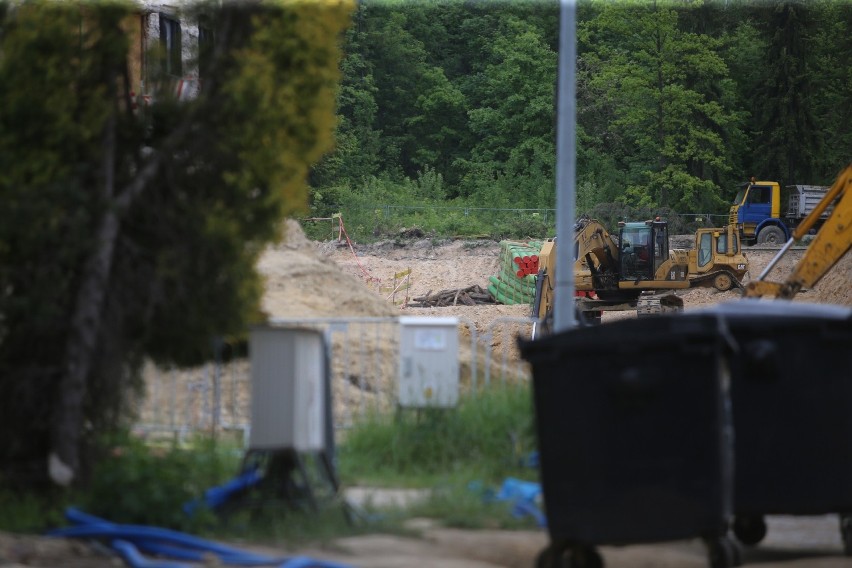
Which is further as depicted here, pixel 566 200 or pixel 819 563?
pixel 566 200

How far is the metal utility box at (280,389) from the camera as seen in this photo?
7977 millimetres

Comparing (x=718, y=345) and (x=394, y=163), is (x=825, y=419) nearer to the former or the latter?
(x=718, y=345)

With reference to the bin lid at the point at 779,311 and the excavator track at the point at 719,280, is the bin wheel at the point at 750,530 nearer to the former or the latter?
the bin lid at the point at 779,311

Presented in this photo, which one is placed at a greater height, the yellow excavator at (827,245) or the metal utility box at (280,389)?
the yellow excavator at (827,245)

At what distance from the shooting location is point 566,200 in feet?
32.7

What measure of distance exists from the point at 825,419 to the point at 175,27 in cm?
1535

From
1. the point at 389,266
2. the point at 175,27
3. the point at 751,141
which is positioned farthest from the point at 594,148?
the point at 175,27

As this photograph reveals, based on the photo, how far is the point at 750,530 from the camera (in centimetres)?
880

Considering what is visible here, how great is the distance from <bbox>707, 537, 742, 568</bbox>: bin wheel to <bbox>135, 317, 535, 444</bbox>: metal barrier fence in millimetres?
4136

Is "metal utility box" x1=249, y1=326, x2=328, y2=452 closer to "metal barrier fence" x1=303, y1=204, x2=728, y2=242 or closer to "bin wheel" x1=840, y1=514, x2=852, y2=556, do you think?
"bin wheel" x1=840, y1=514, x2=852, y2=556

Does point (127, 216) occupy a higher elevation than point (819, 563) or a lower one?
higher


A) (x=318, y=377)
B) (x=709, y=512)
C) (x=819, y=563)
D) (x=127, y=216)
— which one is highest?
(x=127, y=216)

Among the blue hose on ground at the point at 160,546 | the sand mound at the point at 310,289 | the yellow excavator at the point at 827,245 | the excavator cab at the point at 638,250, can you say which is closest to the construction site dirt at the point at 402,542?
the sand mound at the point at 310,289

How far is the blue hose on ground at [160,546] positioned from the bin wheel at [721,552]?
231 centimetres
